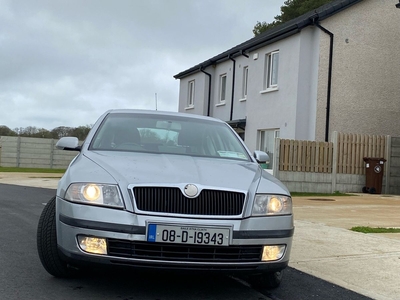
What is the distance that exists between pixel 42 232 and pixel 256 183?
6.00ft

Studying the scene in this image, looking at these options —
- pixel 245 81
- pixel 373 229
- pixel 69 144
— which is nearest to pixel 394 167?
pixel 245 81

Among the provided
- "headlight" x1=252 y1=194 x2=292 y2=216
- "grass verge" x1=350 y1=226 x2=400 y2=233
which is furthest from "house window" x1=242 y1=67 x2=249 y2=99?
"headlight" x1=252 y1=194 x2=292 y2=216

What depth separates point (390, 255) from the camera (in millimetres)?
6387

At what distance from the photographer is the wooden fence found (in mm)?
16281

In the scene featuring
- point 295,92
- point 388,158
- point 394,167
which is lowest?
point 394,167

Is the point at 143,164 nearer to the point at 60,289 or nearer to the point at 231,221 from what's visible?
the point at 231,221

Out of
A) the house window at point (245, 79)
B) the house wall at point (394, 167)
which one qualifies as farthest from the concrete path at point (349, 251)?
the house window at point (245, 79)

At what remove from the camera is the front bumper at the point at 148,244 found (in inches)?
154

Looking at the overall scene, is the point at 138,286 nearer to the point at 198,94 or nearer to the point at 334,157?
the point at 334,157

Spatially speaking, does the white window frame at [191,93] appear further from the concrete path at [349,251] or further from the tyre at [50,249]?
the tyre at [50,249]

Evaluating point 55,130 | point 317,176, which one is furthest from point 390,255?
point 55,130

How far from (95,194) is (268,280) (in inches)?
67.9

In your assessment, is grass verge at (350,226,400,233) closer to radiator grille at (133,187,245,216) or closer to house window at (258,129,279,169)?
radiator grille at (133,187,245,216)

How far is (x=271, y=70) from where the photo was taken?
65.2ft
